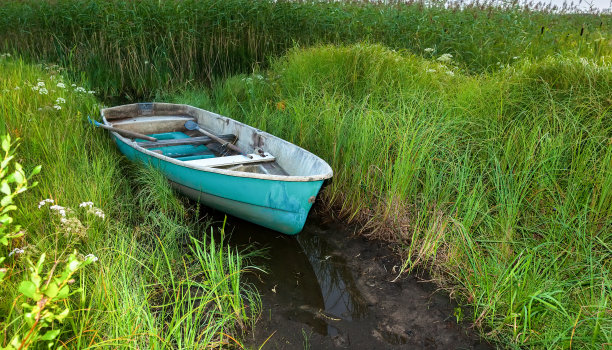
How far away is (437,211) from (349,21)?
5.07 meters

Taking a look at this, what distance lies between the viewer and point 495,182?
11.2 ft

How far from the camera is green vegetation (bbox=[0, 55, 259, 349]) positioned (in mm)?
2111

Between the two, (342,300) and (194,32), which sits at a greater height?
(194,32)

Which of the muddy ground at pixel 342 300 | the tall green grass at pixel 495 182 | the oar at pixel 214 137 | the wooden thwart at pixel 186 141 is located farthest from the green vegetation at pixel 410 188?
the oar at pixel 214 137

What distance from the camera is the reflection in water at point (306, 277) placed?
3.19 m

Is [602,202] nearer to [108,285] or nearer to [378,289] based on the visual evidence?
[378,289]

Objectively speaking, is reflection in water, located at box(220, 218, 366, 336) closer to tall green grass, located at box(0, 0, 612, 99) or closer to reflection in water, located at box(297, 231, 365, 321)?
reflection in water, located at box(297, 231, 365, 321)

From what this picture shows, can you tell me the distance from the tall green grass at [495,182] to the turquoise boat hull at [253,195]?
0.75 meters

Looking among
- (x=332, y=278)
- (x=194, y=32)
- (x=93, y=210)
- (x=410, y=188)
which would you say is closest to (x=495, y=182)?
(x=410, y=188)

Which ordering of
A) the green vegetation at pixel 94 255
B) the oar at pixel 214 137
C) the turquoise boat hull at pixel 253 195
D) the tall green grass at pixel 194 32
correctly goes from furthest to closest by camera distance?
the tall green grass at pixel 194 32 → the oar at pixel 214 137 → the turquoise boat hull at pixel 253 195 → the green vegetation at pixel 94 255

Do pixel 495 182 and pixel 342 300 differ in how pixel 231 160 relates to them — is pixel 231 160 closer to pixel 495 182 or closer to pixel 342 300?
pixel 342 300

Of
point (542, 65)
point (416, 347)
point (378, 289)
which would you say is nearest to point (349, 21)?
point (542, 65)

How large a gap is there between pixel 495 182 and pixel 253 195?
76.7 inches

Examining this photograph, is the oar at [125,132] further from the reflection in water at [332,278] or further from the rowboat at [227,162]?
the reflection in water at [332,278]
